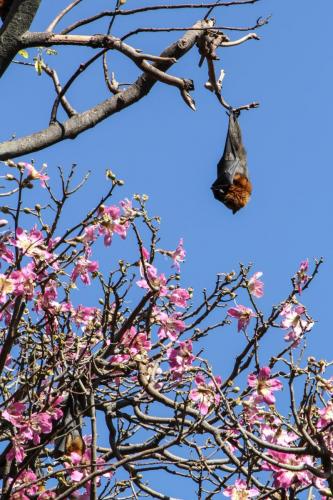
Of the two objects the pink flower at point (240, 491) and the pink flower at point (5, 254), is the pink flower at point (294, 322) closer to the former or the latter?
the pink flower at point (240, 491)

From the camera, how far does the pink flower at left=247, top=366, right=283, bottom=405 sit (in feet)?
19.7

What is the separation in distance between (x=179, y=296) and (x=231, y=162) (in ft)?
7.27

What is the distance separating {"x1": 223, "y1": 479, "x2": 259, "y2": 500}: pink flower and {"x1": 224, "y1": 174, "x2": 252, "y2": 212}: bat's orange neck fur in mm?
3084

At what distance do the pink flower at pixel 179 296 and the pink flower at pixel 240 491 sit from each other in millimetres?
1430

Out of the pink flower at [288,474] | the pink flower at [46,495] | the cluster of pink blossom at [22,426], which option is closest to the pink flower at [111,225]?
the cluster of pink blossom at [22,426]

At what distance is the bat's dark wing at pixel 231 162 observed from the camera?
8266mm

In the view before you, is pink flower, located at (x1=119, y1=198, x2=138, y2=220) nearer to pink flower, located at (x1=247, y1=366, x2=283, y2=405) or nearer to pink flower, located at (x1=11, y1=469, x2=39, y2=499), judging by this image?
pink flower, located at (x1=247, y1=366, x2=283, y2=405)

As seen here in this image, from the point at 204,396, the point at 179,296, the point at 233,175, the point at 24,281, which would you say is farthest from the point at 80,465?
the point at 233,175

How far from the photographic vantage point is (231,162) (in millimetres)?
8492

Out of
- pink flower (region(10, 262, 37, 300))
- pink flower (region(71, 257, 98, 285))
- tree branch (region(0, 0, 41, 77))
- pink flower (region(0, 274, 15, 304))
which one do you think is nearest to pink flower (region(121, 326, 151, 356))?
pink flower (region(71, 257, 98, 285))

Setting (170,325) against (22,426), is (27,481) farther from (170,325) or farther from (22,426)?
(170,325)

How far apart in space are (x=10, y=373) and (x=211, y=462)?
5.34ft

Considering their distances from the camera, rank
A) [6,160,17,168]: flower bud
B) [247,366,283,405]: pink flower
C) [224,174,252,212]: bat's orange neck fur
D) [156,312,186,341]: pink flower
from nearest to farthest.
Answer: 1. [6,160,17,168]: flower bud
2. [247,366,283,405]: pink flower
3. [156,312,186,341]: pink flower
4. [224,174,252,212]: bat's orange neck fur

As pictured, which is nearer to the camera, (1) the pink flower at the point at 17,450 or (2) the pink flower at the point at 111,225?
(1) the pink flower at the point at 17,450
